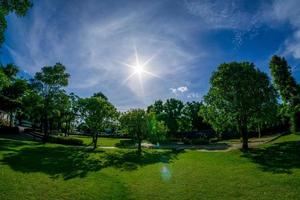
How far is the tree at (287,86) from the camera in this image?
45.0 m

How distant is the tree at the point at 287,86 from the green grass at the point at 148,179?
2299 cm

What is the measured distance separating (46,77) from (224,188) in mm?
41282

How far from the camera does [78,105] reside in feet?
133

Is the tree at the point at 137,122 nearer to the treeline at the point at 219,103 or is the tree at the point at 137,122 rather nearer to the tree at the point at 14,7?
the treeline at the point at 219,103

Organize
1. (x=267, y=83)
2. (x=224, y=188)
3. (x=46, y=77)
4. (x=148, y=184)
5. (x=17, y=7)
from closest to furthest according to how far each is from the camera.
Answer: (x=17, y=7), (x=224, y=188), (x=148, y=184), (x=267, y=83), (x=46, y=77)

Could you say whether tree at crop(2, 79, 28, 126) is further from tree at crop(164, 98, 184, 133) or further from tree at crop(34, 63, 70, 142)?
tree at crop(164, 98, 184, 133)

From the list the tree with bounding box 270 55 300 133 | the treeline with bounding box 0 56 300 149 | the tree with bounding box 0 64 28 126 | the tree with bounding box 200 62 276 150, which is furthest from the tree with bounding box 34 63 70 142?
the tree with bounding box 270 55 300 133

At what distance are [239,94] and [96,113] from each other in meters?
23.0

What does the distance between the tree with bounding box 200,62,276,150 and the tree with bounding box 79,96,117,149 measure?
57.9 feet

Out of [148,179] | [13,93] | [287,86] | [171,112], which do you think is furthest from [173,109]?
[148,179]

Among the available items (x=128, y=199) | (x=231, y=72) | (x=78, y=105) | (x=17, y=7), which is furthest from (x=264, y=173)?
(x=78, y=105)

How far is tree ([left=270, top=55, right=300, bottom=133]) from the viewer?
4500cm

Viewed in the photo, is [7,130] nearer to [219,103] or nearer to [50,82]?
[50,82]

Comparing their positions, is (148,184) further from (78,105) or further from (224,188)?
(78,105)
